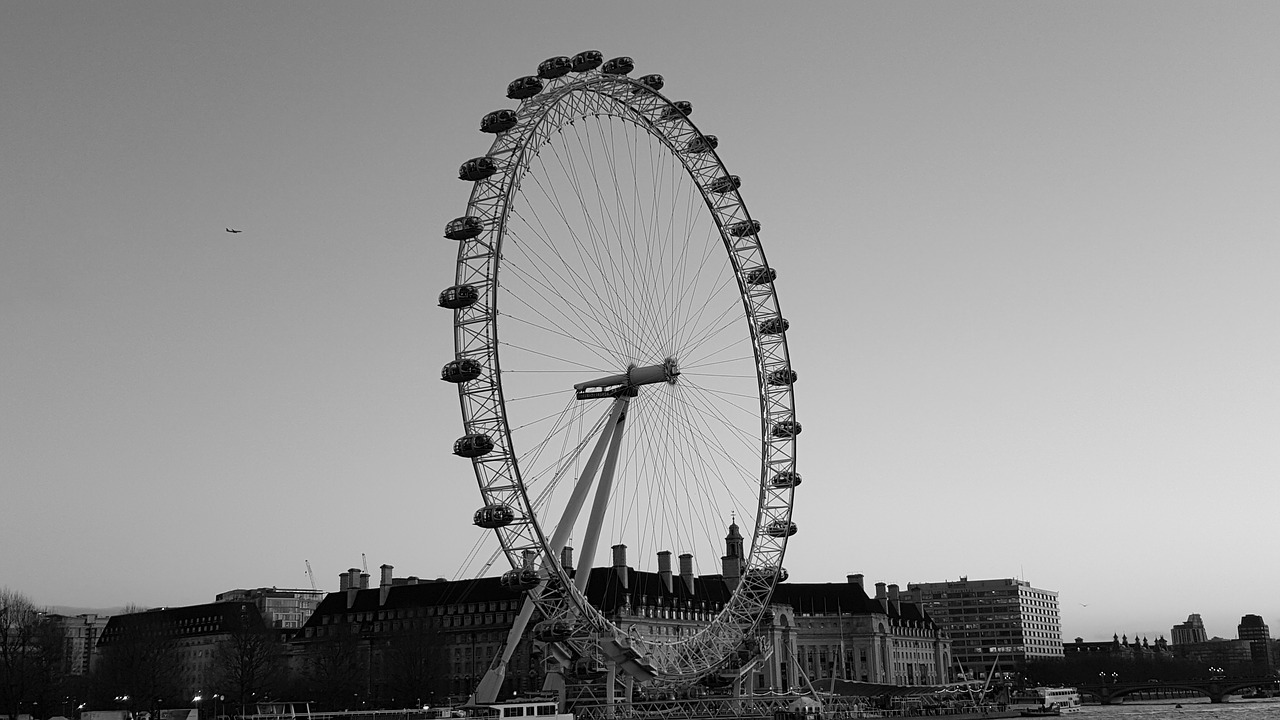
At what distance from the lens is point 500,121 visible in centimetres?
6475

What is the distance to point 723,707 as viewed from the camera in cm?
9306

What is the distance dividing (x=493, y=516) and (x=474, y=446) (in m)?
3.33

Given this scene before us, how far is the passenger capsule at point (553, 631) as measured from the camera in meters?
64.5

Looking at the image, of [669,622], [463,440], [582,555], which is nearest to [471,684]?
[669,622]

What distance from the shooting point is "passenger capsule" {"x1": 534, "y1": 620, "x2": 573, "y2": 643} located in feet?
212

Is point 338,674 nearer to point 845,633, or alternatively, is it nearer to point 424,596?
point 424,596

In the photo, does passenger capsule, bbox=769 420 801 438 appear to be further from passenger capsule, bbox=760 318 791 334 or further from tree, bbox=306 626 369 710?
tree, bbox=306 626 369 710

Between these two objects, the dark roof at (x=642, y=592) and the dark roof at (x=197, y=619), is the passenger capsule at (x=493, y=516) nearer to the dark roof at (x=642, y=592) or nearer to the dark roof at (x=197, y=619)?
the dark roof at (x=642, y=592)

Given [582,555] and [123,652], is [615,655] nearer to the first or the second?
[582,555]

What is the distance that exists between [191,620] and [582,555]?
129801 millimetres

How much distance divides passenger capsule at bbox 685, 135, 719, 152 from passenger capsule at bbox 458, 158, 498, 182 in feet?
61.0

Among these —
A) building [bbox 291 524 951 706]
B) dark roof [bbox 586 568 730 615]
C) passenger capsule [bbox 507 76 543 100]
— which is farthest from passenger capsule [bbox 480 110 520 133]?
dark roof [bbox 586 568 730 615]

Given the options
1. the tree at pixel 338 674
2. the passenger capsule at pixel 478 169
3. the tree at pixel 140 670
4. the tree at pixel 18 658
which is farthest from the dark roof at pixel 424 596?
the passenger capsule at pixel 478 169

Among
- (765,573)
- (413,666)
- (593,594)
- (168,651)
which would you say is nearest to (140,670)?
(168,651)
